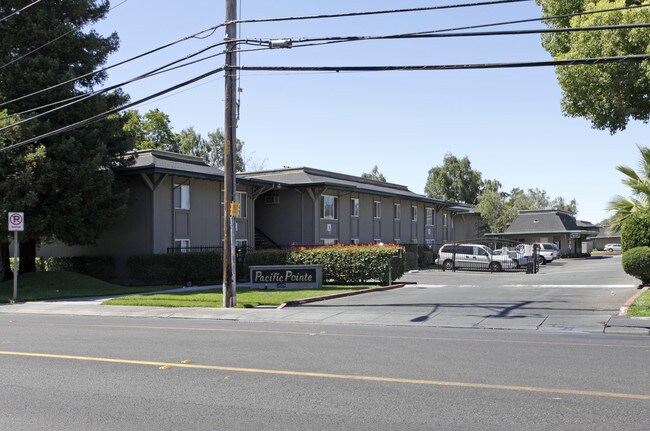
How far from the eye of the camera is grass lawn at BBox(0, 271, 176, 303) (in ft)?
75.8

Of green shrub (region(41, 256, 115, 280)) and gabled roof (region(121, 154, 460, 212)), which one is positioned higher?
gabled roof (region(121, 154, 460, 212))

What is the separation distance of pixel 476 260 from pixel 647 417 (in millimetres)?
33656

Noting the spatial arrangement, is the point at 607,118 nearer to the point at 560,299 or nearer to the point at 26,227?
the point at 560,299

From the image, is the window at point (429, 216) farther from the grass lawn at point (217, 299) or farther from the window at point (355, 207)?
the grass lawn at point (217, 299)

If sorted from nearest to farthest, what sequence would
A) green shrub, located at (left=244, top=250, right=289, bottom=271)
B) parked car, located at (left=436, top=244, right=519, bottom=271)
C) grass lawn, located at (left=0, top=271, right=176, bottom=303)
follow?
1. grass lawn, located at (left=0, top=271, right=176, bottom=303)
2. green shrub, located at (left=244, top=250, right=289, bottom=271)
3. parked car, located at (left=436, top=244, right=519, bottom=271)

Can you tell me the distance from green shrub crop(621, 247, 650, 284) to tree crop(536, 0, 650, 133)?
150 inches

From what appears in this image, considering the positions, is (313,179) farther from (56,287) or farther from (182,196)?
(56,287)

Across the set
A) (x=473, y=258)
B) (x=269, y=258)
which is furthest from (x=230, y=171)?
(x=473, y=258)

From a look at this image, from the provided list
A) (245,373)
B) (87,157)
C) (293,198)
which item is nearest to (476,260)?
(293,198)

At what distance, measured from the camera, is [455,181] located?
89688 mm

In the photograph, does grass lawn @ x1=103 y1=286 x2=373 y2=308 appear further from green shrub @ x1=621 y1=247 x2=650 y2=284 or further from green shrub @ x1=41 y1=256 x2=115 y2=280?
green shrub @ x1=41 y1=256 x2=115 y2=280

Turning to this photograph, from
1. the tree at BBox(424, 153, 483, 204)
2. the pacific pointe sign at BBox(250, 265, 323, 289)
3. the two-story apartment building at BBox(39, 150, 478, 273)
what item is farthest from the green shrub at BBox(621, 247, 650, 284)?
the tree at BBox(424, 153, 483, 204)

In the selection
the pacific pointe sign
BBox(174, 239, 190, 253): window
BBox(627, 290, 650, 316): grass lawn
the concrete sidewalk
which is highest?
BBox(174, 239, 190, 253): window

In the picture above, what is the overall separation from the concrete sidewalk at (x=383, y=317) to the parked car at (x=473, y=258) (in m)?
22.9
